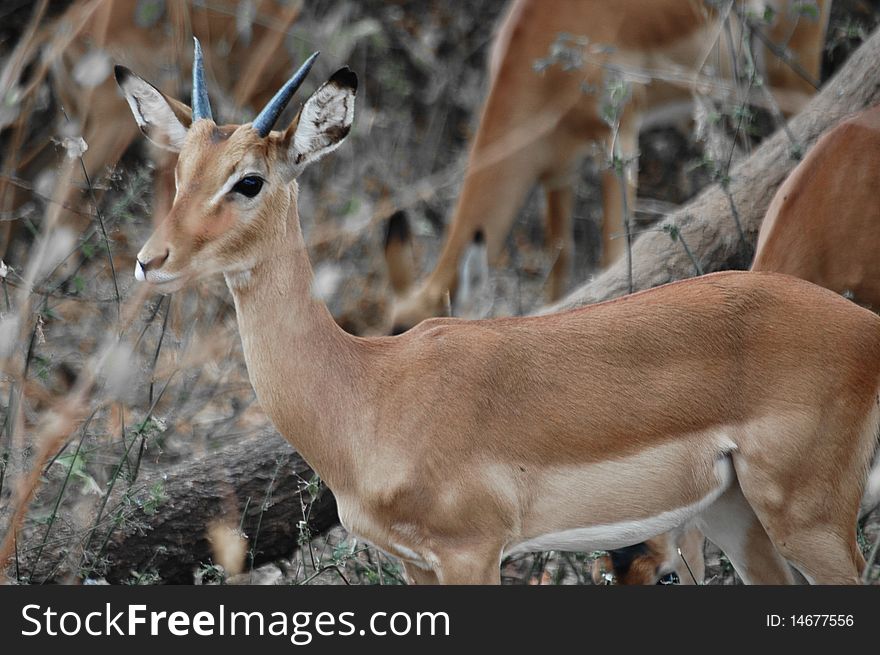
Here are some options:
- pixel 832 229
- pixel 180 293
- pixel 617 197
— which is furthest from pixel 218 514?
pixel 617 197

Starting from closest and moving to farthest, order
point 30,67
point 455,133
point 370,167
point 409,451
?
point 409,451, point 370,167, point 30,67, point 455,133

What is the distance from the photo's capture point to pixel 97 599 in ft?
11.4

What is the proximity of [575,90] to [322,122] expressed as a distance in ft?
11.3

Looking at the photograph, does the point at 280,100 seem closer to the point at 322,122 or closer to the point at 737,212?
the point at 322,122

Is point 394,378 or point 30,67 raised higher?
point 30,67

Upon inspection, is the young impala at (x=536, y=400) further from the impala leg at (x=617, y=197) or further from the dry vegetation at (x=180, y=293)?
the impala leg at (x=617, y=197)

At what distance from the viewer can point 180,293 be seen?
5410 millimetres

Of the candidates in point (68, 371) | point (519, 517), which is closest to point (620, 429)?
point (519, 517)

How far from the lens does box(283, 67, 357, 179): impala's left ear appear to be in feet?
10.7

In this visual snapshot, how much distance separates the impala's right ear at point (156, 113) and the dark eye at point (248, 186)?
0.29 metres

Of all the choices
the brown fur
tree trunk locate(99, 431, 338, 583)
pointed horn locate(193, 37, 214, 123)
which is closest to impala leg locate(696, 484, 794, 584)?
the brown fur

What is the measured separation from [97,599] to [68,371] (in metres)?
3.11

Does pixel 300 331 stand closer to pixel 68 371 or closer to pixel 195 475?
pixel 195 475

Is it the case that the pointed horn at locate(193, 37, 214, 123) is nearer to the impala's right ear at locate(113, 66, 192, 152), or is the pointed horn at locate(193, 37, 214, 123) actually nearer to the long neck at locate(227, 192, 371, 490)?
the impala's right ear at locate(113, 66, 192, 152)
